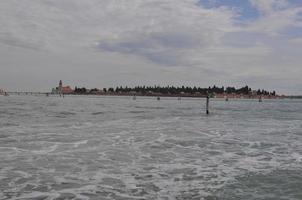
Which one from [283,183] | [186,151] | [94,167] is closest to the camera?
[283,183]

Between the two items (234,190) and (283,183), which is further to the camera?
(283,183)

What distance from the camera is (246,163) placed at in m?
17.9

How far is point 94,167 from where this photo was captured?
16078 millimetres

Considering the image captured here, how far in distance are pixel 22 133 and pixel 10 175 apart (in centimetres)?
1434

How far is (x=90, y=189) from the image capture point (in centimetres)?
1253

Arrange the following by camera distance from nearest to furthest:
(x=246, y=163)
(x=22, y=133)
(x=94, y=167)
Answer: (x=94, y=167)
(x=246, y=163)
(x=22, y=133)

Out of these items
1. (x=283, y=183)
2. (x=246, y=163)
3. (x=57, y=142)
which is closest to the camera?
(x=283, y=183)

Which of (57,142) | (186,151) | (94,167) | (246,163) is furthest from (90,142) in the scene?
(246,163)

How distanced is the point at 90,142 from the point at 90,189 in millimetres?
11588

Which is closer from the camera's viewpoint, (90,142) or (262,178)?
(262,178)

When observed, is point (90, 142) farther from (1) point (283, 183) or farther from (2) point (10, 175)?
(1) point (283, 183)

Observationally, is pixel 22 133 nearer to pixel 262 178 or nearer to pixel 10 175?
pixel 10 175

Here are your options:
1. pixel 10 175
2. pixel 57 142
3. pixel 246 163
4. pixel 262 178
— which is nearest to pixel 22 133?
pixel 57 142

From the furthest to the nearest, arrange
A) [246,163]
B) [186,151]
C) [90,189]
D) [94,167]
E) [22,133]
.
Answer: [22,133]
[186,151]
[246,163]
[94,167]
[90,189]
